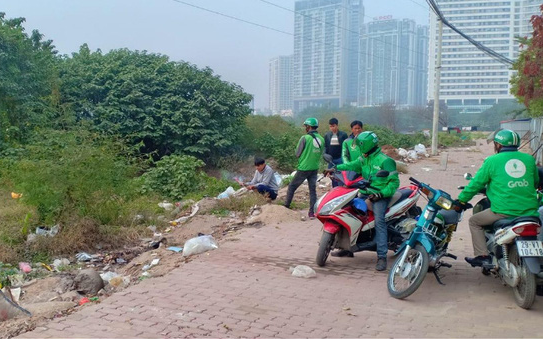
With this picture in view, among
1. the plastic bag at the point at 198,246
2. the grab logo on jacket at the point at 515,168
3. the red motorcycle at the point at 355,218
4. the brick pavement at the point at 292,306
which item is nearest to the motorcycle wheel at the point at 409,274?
the brick pavement at the point at 292,306

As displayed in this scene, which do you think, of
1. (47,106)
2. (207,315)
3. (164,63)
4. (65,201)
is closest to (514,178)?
(207,315)

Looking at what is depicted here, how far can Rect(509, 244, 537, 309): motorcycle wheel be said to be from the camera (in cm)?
495

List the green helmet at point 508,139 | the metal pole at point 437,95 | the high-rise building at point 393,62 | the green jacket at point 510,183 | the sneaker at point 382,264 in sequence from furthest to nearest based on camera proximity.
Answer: the high-rise building at point 393,62
the metal pole at point 437,95
the sneaker at point 382,264
the green helmet at point 508,139
the green jacket at point 510,183

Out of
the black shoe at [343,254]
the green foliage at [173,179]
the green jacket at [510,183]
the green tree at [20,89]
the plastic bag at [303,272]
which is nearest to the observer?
the green jacket at [510,183]

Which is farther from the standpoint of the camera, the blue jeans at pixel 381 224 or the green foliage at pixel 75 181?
the green foliage at pixel 75 181

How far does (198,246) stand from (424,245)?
2.92m

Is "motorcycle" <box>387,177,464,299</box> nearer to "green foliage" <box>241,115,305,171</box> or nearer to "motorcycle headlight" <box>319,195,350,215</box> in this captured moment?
"motorcycle headlight" <box>319,195,350,215</box>

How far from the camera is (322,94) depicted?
5881 centimetres

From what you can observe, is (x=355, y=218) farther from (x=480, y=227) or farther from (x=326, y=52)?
(x=326, y=52)

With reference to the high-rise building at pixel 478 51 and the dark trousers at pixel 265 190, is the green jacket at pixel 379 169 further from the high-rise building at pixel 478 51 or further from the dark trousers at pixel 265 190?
the high-rise building at pixel 478 51

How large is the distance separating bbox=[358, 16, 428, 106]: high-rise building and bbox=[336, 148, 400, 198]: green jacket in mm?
39977

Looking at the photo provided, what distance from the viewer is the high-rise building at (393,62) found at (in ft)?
156

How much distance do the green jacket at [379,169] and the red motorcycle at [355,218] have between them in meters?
0.13

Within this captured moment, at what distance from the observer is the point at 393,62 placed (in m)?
54.6
